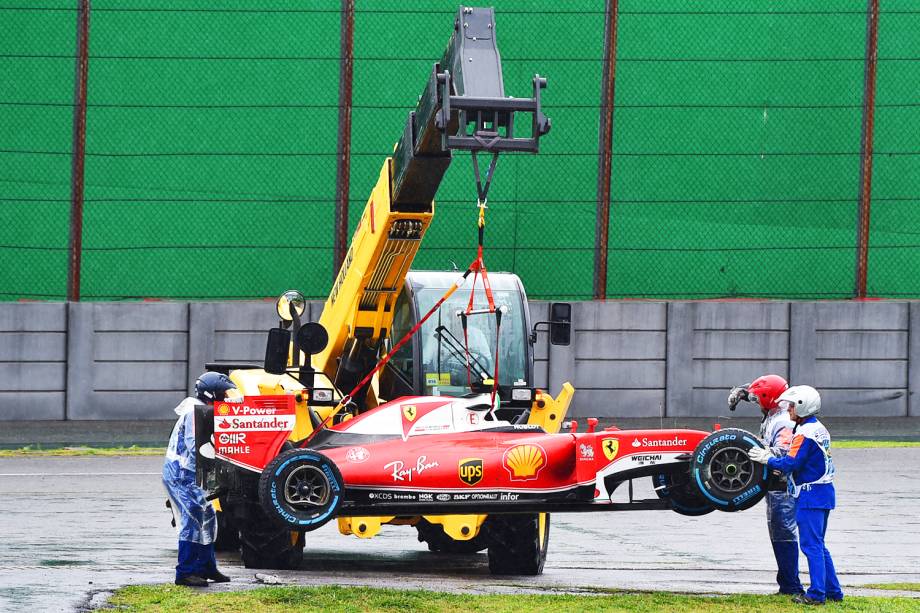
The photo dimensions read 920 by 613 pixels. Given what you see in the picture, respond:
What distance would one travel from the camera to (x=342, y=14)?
22.9 metres

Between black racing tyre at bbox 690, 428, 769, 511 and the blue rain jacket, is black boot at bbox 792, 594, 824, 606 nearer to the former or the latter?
black racing tyre at bbox 690, 428, 769, 511

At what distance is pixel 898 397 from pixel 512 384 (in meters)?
12.3

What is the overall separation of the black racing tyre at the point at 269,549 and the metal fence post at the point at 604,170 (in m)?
12.5

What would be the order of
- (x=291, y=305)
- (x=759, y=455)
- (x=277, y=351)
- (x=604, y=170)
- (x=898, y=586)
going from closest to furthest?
(x=759, y=455) → (x=898, y=586) → (x=277, y=351) → (x=291, y=305) → (x=604, y=170)

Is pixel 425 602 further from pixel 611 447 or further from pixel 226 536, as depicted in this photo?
pixel 226 536

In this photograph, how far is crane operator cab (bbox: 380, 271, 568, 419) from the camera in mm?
12320

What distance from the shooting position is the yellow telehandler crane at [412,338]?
10.4 metres

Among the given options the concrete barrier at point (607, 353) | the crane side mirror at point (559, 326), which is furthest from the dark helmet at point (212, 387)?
the concrete barrier at point (607, 353)

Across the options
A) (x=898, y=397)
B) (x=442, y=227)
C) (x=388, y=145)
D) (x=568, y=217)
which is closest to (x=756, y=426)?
(x=898, y=397)

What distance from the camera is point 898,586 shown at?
10.9 m

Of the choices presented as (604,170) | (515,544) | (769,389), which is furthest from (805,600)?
(604,170)

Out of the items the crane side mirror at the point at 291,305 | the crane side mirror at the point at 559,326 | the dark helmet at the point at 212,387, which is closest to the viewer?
the dark helmet at the point at 212,387

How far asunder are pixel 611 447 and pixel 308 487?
→ 215cm

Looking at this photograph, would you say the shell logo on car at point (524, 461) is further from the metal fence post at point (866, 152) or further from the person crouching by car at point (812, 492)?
the metal fence post at point (866, 152)
